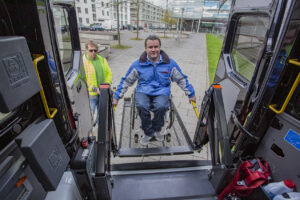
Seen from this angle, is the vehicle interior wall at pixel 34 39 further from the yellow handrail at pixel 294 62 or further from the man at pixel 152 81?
the yellow handrail at pixel 294 62

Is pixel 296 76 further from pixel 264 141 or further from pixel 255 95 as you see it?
pixel 264 141

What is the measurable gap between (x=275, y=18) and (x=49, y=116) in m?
2.39

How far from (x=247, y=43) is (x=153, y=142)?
2.33 metres

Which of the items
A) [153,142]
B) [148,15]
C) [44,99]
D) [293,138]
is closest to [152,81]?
[153,142]

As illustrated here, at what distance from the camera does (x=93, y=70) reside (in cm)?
294

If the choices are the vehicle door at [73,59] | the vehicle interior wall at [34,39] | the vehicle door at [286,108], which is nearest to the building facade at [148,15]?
the vehicle door at [73,59]

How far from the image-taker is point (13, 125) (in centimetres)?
107

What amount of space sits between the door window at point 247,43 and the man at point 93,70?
94.1 inches

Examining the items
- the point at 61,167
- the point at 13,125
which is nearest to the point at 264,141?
the point at 61,167

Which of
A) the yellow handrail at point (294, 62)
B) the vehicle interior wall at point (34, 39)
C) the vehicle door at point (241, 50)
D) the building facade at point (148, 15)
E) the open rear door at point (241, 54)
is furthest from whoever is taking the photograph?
the building facade at point (148, 15)

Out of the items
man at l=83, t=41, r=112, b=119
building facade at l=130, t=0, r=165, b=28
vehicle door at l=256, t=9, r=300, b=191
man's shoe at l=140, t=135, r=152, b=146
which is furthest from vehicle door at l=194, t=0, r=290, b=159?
building facade at l=130, t=0, r=165, b=28

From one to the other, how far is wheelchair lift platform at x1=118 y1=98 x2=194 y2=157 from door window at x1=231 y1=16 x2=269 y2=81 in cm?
133

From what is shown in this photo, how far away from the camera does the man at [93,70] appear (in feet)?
9.47

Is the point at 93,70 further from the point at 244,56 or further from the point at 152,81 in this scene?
the point at 244,56
